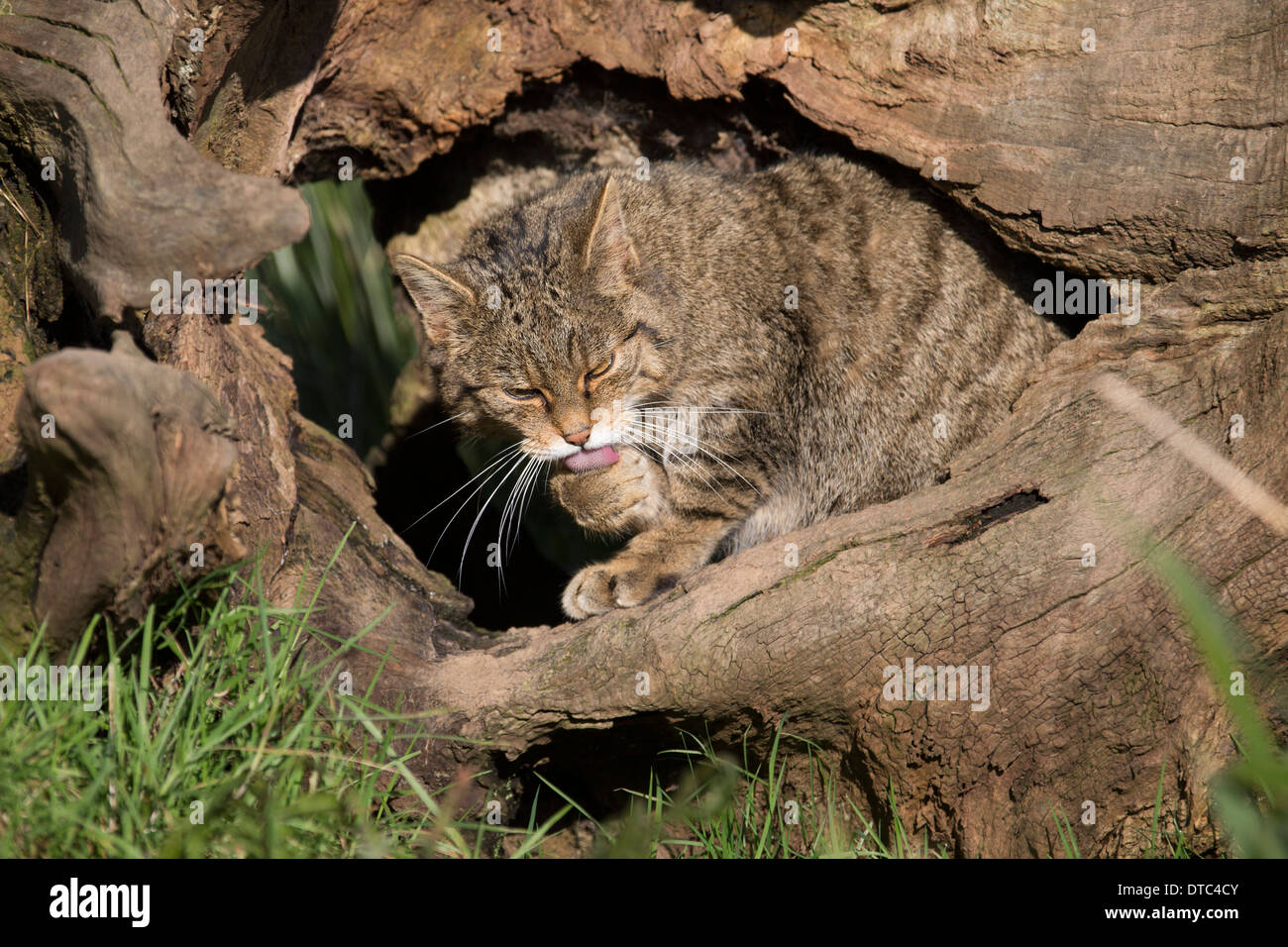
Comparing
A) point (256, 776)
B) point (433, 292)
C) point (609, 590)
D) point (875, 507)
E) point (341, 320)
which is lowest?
point (256, 776)

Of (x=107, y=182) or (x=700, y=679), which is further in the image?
(x=700, y=679)

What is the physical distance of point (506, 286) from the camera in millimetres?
3211

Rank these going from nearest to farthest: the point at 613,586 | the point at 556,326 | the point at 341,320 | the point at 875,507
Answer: the point at 875,507
the point at 556,326
the point at 613,586
the point at 341,320

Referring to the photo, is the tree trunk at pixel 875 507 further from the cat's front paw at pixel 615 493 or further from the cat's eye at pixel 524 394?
the cat's eye at pixel 524 394

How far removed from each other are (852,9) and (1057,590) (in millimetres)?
1962

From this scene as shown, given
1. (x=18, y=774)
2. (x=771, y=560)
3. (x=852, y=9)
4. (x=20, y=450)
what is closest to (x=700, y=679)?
(x=771, y=560)

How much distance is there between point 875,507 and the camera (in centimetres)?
296

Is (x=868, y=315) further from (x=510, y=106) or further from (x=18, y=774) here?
(x=18, y=774)

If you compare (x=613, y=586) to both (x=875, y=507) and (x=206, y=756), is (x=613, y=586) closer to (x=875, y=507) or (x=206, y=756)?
(x=875, y=507)

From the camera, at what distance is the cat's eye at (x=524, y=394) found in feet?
10.5

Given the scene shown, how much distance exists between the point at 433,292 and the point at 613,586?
114 centimetres

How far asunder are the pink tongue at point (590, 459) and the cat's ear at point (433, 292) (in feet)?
1.98

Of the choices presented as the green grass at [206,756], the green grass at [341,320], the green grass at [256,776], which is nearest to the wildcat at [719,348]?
the green grass at [256,776]

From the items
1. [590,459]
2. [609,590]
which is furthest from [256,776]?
[590,459]
